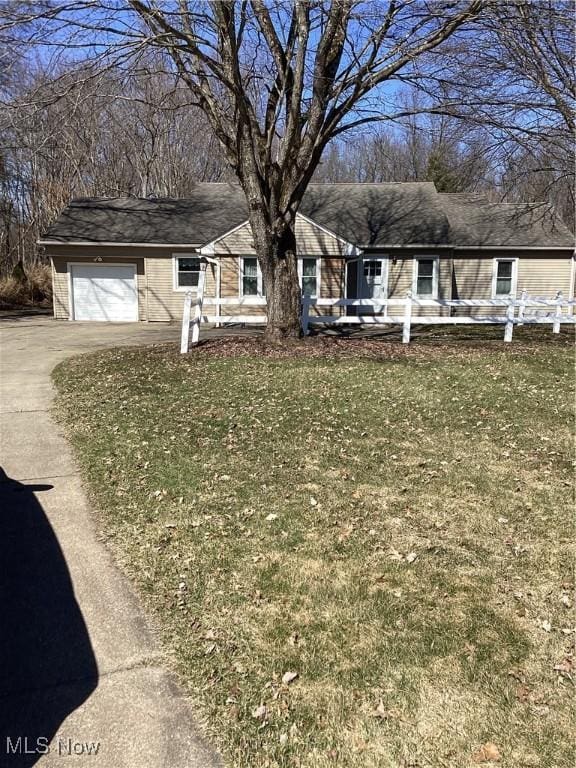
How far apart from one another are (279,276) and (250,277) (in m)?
7.92

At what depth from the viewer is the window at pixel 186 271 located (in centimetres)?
2131

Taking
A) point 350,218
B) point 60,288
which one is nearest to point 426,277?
point 350,218

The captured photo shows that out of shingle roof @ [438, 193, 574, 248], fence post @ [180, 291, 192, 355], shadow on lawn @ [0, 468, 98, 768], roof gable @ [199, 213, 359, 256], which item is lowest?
shadow on lawn @ [0, 468, 98, 768]

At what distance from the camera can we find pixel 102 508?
4.54 metres

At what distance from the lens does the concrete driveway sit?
229 cm

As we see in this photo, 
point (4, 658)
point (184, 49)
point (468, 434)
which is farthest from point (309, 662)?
point (184, 49)

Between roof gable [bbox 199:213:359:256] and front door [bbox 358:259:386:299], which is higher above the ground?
roof gable [bbox 199:213:359:256]

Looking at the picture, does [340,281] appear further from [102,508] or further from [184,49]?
[102,508]

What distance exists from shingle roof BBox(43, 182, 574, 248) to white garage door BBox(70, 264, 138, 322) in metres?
1.19

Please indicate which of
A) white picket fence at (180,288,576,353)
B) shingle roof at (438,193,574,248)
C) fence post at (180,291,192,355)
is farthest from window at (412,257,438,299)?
fence post at (180,291,192,355)

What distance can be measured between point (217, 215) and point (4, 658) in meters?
21.7

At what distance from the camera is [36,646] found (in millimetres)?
2912

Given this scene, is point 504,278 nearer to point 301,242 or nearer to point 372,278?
point 372,278

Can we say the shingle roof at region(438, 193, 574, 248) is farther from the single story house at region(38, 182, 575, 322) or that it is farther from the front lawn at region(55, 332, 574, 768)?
the front lawn at region(55, 332, 574, 768)
